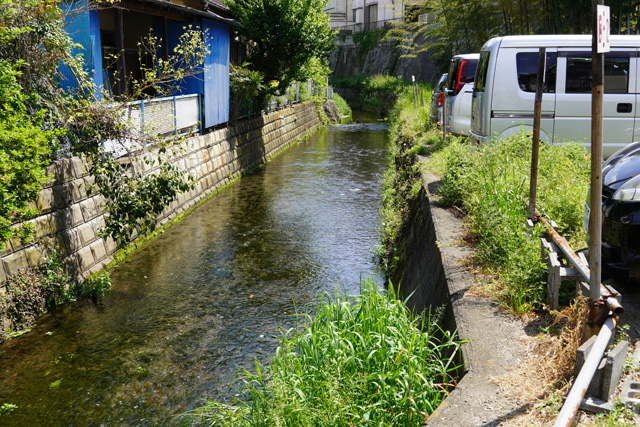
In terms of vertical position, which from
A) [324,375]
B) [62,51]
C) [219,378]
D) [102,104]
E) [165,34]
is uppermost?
[165,34]

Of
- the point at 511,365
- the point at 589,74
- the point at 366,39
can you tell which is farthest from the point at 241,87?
the point at 366,39

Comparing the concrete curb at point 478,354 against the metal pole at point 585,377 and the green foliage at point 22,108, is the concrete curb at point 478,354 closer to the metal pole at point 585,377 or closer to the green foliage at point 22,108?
the metal pole at point 585,377

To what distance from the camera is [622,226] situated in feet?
15.3

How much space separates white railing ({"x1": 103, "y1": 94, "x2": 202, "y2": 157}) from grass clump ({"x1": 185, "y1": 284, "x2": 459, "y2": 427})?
16.8ft

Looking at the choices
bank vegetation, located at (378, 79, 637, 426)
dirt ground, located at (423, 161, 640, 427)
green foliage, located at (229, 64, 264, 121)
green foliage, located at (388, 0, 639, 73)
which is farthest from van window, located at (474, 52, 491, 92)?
green foliage, located at (229, 64, 264, 121)

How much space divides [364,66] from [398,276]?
43986 mm

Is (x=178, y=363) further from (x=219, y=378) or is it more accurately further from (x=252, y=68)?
(x=252, y=68)

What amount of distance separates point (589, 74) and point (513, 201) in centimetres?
469

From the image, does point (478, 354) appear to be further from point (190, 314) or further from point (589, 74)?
point (589, 74)

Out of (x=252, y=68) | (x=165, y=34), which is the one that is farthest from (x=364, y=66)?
(x=165, y=34)

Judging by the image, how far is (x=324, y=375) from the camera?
4082 mm

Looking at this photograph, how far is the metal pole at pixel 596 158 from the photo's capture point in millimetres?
3453

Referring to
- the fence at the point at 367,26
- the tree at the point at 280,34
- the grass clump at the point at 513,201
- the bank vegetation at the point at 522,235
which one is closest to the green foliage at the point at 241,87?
the tree at the point at 280,34

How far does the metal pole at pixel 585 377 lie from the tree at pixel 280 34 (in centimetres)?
1604
